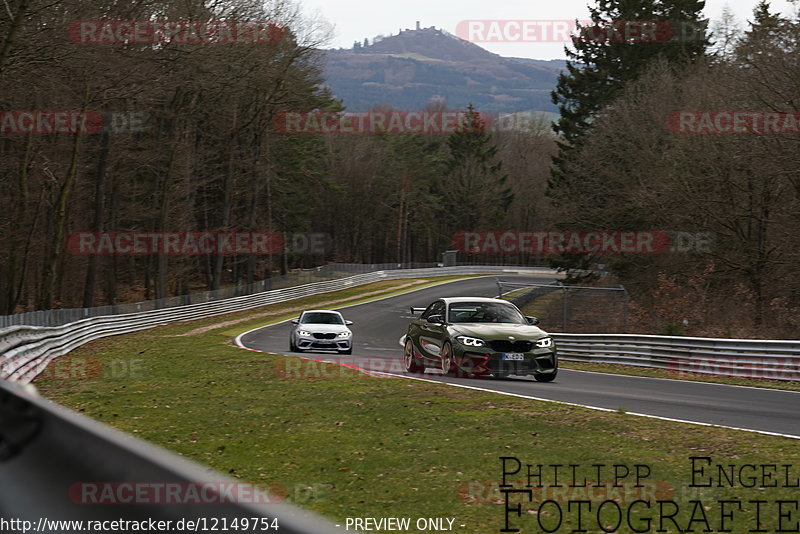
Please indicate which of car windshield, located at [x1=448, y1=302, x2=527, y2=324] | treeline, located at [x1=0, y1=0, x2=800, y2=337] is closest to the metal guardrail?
treeline, located at [x1=0, y1=0, x2=800, y2=337]

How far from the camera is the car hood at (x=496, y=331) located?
16516mm

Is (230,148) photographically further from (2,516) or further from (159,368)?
(2,516)

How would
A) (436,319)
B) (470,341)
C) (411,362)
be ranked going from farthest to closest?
(411,362)
(436,319)
(470,341)

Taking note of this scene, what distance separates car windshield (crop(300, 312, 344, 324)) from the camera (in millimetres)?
27625

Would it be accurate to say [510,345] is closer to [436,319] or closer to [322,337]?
[436,319]

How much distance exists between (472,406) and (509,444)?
297 cm

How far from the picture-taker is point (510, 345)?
1642 cm

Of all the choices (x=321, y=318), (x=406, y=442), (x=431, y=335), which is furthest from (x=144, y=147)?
(x=406, y=442)

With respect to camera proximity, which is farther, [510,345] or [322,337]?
[322,337]

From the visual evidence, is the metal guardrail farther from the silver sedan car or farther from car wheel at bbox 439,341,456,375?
car wheel at bbox 439,341,456,375

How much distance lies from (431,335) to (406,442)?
8349mm

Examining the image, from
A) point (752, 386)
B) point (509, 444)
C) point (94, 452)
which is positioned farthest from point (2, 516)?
point (752, 386)

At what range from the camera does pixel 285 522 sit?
2.17 m

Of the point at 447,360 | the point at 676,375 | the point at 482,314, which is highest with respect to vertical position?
the point at 482,314
